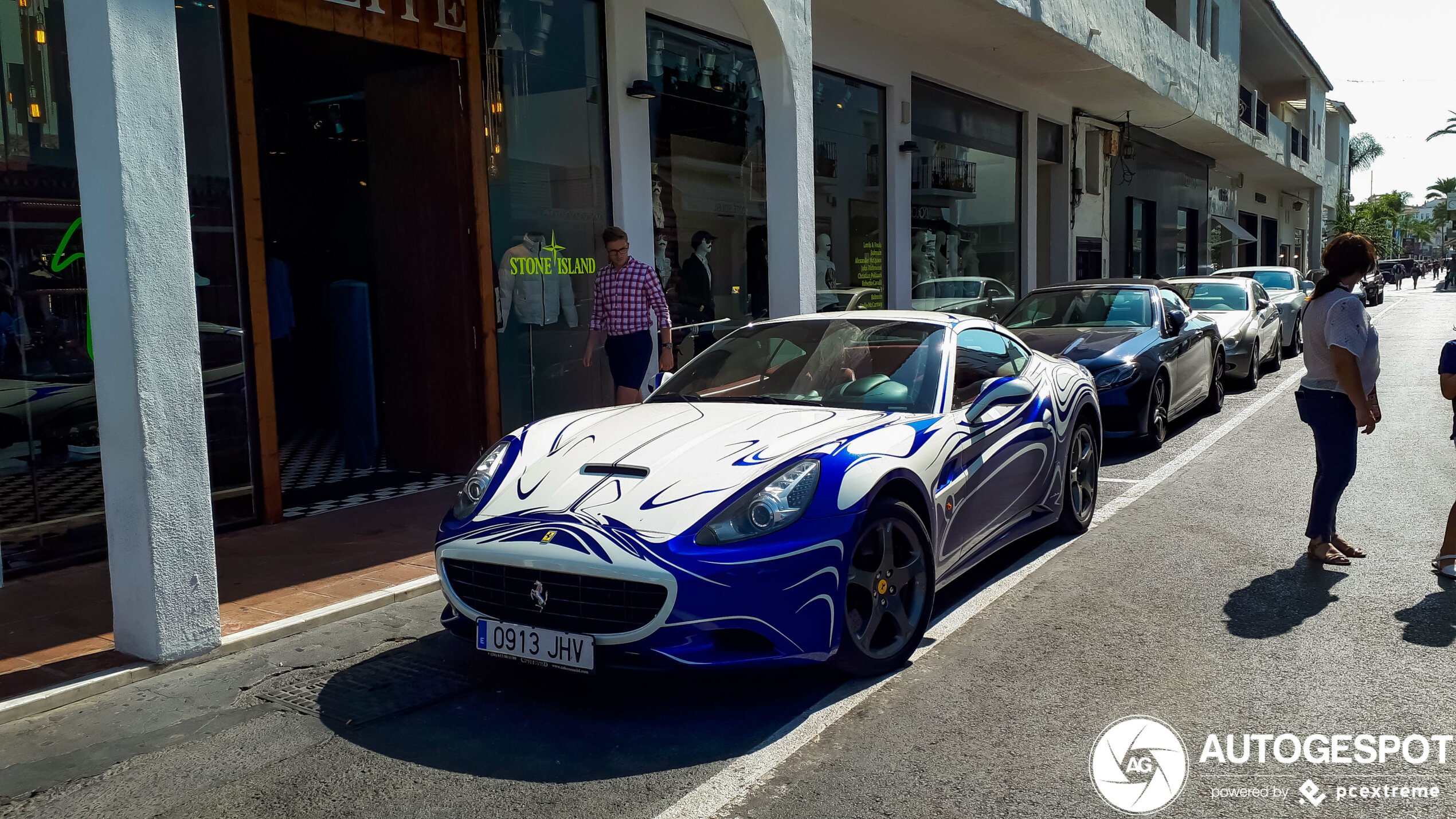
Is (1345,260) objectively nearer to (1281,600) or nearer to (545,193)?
(1281,600)

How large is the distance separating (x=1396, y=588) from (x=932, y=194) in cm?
1120

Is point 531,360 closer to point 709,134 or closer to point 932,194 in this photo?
point 709,134

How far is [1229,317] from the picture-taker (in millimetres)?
13867

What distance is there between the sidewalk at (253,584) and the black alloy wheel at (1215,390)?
26.2 ft

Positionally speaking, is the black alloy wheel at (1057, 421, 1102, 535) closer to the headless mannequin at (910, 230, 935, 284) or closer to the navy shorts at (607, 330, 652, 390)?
the navy shorts at (607, 330, 652, 390)

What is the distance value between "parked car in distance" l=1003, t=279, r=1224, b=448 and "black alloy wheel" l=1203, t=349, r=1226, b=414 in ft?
0.04

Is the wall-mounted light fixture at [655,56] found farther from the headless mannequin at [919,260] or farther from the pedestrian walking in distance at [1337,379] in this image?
the pedestrian walking in distance at [1337,379]

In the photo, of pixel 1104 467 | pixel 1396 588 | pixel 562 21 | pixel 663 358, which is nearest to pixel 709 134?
pixel 562 21

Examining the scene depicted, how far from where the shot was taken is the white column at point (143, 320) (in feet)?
14.5

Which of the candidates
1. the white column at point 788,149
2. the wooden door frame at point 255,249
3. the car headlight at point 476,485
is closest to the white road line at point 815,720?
the car headlight at point 476,485

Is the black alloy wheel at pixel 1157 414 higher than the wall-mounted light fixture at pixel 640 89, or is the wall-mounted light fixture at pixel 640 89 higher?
the wall-mounted light fixture at pixel 640 89

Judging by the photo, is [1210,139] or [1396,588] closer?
[1396,588]

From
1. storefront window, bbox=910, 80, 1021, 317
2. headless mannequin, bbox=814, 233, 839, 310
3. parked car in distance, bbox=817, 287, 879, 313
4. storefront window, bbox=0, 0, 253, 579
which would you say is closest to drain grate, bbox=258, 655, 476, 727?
storefront window, bbox=0, 0, 253, 579

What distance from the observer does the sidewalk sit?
15.6 ft
